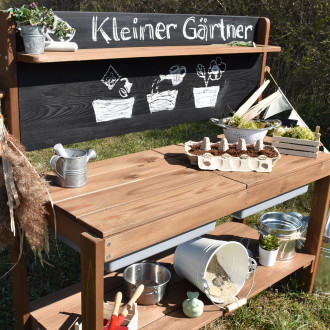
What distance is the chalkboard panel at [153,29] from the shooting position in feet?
7.85

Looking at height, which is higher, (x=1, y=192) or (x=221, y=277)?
(x=1, y=192)

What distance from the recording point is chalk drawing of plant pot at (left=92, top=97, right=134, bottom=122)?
256cm

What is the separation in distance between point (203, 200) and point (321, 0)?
17.3 feet

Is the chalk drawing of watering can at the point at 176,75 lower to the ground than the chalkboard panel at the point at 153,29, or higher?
lower

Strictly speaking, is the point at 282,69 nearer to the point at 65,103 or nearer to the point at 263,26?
the point at 263,26

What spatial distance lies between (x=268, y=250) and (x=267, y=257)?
53mm

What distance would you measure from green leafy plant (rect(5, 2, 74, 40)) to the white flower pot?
6.09ft

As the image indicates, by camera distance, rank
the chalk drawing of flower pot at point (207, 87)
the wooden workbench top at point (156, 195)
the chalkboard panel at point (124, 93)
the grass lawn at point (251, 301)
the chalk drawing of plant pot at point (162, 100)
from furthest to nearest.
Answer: the chalk drawing of flower pot at point (207, 87)
the grass lawn at point (251, 301)
the chalk drawing of plant pot at point (162, 100)
the chalkboard panel at point (124, 93)
the wooden workbench top at point (156, 195)

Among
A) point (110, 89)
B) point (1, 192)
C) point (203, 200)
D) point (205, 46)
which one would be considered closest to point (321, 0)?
point (205, 46)

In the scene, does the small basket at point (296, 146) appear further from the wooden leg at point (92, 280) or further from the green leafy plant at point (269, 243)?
the wooden leg at point (92, 280)

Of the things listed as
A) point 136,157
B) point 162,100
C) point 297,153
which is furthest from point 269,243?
point 162,100

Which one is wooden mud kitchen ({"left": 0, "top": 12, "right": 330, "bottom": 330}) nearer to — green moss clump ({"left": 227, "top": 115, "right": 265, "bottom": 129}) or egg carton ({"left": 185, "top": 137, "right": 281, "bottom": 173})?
egg carton ({"left": 185, "top": 137, "right": 281, "bottom": 173})

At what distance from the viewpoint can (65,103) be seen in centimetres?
238

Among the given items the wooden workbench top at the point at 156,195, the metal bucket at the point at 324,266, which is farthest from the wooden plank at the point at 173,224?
the metal bucket at the point at 324,266
